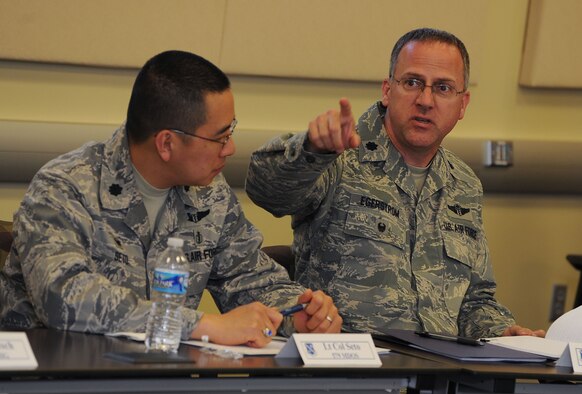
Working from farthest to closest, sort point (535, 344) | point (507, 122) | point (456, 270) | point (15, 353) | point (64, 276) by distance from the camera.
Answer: point (507, 122) < point (456, 270) < point (535, 344) < point (64, 276) < point (15, 353)

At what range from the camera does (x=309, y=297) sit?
2.37 metres

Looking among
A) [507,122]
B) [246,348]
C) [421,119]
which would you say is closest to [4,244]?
[246,348]

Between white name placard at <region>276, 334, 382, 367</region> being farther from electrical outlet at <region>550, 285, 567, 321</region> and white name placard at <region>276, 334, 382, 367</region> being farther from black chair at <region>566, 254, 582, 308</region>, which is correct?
electrical outlet at <region>550, 285, 567, 321</region>

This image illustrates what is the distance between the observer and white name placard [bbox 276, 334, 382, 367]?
1966mm

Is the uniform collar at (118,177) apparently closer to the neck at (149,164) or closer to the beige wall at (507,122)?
the neck at (149,164)

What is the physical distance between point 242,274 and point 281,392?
732 mm

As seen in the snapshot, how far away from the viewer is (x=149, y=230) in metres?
2.46

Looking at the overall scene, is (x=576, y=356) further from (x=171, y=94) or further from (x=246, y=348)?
(x=171, y=94)

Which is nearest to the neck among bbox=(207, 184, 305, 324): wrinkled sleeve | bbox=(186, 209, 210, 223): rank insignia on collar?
bbox=(186, 209, 210, 223): rank insignia on collar

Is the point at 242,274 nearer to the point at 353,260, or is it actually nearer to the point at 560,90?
the point at 353,260

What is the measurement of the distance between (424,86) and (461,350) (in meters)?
1.06

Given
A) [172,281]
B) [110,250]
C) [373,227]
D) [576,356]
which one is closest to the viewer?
[172,281]

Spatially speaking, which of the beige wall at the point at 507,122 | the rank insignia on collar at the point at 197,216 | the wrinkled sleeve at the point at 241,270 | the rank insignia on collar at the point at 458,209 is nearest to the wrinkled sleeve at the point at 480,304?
the rank insignia on collar at the point at 458,209

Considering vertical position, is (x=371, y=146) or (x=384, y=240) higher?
(x=371, y=146)
